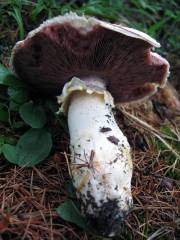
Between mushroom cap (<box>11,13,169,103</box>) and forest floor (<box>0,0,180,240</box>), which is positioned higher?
mushroom cap (<box>11,13,169,103</box>)

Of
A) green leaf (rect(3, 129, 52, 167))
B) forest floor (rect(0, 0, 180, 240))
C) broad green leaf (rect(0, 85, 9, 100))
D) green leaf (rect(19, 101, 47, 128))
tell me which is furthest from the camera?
broad green leaf (rect(0, 85, 9, 100))

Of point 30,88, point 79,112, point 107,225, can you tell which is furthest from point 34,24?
point 107,225

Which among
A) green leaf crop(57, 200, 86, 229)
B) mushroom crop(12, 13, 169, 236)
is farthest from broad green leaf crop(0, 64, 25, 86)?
green leaf crop(57, 200, 86, 229)

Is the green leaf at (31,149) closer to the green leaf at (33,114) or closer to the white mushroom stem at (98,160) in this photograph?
the green leaf at (33,114)

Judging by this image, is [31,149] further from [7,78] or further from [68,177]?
[7,78]

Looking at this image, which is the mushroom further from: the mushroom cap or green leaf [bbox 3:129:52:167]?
green leaf [bbox 3:129:52:167]
